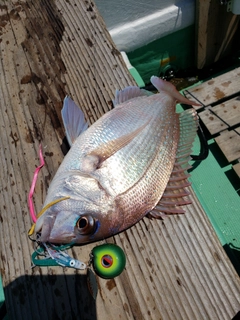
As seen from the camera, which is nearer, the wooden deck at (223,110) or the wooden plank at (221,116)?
the wooden deck at (223,110)

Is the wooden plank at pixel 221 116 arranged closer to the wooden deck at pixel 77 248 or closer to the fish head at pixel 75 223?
the wooden deck at pixel 77 248

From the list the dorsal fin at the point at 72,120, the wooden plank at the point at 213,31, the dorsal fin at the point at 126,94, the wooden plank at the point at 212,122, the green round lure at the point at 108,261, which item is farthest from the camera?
the wooden plank at the point at 213,31

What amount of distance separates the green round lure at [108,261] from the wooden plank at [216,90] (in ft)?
8.26

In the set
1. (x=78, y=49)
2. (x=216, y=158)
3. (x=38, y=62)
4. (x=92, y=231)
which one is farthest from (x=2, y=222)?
(x=216, y=158)

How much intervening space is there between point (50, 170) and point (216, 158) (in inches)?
80.4

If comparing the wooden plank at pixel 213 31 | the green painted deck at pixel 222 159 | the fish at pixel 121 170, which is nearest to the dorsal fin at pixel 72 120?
the fish at pixel 121 170

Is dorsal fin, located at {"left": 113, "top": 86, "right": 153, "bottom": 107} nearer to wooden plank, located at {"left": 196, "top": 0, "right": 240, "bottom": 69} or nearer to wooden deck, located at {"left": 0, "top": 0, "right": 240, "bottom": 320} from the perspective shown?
wooden deck, located at {"left": 0, "top": 0, "right": 240, "bottom": 320}

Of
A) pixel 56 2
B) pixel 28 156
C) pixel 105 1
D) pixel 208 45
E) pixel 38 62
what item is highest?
pixel 105 1

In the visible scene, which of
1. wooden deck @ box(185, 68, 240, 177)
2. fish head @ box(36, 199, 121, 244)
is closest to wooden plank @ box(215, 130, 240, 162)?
wooden deck @ box(185, 68, 240, 177)

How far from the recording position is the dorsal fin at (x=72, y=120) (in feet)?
6.48

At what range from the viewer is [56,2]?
112 inches

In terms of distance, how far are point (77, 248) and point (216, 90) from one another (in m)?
2.86

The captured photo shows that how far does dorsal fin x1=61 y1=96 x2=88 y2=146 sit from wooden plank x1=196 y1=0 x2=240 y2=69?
8.41 ft

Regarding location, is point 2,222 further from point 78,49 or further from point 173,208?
point 78,49
